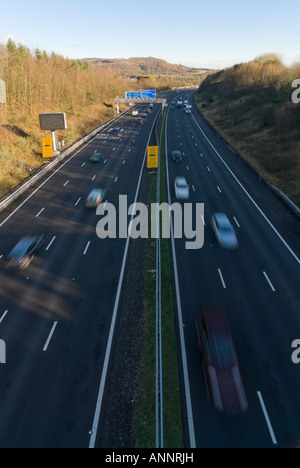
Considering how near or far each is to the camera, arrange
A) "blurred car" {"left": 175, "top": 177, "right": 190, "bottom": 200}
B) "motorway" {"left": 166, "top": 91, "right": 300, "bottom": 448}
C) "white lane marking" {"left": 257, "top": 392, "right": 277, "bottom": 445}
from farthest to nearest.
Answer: "blurred car" {"left": 175, "top": 177, "right": 190, "bottom": 200}
"motorway" {"left": 166, "top": 91, "right": 300, "bottom": 448}
"white lane marking" {"left": 257, "top": 392, "right": 277, "bottom": 445}

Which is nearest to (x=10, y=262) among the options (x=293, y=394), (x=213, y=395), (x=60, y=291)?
(x=60, y=291)

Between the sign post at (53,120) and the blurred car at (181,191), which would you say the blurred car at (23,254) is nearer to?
the blurred car at (181,191)

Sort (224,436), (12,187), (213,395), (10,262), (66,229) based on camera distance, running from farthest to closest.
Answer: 1. (12,187)
2. (66,229)
3. (10,262)
4. (213,395)
5. (224,436)

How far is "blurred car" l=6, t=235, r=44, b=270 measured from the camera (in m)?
22.3

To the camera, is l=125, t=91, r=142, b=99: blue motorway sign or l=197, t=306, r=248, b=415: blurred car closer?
l=197, t=306, r=248, b=415: blurred car

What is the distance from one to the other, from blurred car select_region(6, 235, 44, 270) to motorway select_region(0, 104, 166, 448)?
2.21 feet

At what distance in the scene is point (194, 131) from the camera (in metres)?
70.3

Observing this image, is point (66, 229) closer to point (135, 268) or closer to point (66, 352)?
point (135, 268)

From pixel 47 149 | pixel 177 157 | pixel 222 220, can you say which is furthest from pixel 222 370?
pixel 47 149

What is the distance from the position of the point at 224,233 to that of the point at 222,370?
47.4ft

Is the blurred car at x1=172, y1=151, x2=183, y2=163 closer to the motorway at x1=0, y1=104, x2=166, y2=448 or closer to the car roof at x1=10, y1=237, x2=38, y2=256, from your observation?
the motorway at x1=0, y1=104, x2=166, y2=448

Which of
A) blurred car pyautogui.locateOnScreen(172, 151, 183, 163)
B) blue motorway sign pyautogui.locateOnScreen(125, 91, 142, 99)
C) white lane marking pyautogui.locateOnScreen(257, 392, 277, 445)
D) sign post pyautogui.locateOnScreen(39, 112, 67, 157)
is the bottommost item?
white lane marking pyautogui.locateOnScreen(257, 392, 277, 445)

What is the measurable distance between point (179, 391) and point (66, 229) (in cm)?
1927

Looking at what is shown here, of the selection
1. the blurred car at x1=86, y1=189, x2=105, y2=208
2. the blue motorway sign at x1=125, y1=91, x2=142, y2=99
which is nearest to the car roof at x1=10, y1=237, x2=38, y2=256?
the blurred car at x1=86, y1=189, x2=105, y2=208
